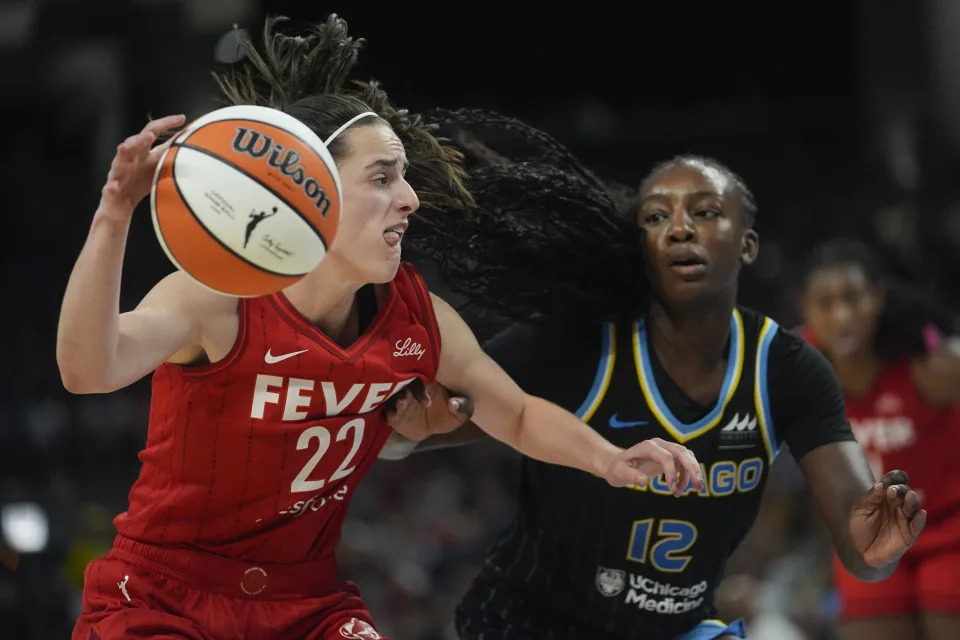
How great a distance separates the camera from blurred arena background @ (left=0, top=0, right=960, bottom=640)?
7.98 m

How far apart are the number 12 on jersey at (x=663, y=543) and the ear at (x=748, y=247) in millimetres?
840

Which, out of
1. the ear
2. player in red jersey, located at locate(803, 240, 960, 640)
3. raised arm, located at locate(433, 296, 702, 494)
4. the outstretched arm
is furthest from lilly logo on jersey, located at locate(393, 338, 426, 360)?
player in red jersey, located at locate(803, 240, 960, 640)

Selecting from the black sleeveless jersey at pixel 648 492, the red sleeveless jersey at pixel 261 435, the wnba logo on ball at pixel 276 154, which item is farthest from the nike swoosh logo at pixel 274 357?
the black sleeveless jersey at pixel 648 492

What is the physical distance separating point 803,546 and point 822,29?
849cm

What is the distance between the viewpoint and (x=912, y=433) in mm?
5301

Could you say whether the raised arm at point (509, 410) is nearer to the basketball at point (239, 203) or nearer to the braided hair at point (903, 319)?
the basketball at point (239, 203)

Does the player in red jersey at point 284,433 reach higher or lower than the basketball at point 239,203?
lower

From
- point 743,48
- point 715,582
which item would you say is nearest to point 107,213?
point 715,582

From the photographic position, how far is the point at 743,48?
14875mm

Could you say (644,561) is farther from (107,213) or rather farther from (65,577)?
(65,577)

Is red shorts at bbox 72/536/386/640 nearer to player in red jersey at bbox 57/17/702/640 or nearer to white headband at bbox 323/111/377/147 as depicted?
player in red jersey at bbox 57/17/702/640

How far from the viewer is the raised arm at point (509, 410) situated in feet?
11.0

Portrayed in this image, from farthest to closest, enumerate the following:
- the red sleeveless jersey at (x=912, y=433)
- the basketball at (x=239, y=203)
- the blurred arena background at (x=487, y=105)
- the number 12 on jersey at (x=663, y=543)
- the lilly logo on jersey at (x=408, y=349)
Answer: the blurred arena background at (x=487, y=105) < the red sleeveless jersey at (x=912, y=433) < the number 12 on jersey at (x=663, y=543) < the lilly logo on jersey at (x=408, y=349) < the basketball at (x=239, y=203)

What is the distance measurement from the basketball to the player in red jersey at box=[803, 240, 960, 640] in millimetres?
3117
